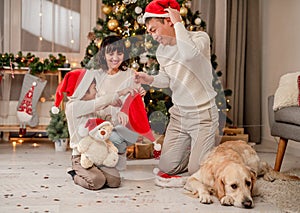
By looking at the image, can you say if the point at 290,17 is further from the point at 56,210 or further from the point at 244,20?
the point at 56,210

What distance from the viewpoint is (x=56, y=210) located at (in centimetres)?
235

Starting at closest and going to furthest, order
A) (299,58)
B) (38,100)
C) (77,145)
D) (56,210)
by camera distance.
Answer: (56,210), (77,145), (299,58), (38,100)

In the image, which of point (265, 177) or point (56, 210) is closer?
point (56, 210)

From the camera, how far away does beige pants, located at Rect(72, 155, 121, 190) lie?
2803 millimetres

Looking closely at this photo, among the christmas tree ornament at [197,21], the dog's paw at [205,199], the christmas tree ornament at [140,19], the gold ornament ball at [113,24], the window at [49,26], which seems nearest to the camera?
the dog's paw at [205,199]

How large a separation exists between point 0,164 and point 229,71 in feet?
8.38

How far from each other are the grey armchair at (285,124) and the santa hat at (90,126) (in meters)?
1.24

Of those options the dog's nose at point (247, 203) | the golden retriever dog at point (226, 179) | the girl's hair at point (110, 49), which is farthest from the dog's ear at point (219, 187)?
the girl's hair at point (110, 49)

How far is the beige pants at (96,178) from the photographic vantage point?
2803 millimetres

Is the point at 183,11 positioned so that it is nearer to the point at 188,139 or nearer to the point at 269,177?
the point at 188,139

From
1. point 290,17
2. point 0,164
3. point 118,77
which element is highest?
point 290,17

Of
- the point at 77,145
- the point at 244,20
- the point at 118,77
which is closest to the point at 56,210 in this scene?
the point at 77,145

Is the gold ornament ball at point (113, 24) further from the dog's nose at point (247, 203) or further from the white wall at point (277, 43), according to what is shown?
the dog's nose at point (247, 203)

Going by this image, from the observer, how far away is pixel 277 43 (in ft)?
15.8
